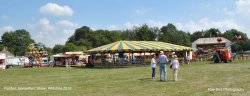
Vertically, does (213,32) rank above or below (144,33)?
above

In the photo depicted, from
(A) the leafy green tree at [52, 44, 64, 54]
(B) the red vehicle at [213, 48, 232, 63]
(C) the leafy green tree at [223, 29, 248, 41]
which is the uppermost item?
(C) the leafy green tree at [223, 29, 248, 41]

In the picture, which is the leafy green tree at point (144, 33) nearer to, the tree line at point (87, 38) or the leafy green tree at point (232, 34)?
the tree line at point (87, 38)

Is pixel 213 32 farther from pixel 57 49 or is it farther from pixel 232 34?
pixel 57 49

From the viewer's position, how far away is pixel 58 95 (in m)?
12.1

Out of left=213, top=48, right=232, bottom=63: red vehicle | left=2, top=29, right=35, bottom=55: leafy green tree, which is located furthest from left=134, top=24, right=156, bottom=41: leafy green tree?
left=2, top=29, right=35, bottom=55: leafy green tree

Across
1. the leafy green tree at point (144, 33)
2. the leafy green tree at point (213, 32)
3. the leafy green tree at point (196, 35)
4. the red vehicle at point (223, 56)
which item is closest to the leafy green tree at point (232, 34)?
the leafy green tree at point (213, 32)

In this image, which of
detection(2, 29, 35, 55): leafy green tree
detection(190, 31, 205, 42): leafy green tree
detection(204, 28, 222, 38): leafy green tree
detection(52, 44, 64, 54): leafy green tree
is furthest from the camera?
detection(190, 31, 205, 42): leafy green tree

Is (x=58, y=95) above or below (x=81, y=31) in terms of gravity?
below

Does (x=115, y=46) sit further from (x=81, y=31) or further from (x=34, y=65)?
(x=81, y=31)

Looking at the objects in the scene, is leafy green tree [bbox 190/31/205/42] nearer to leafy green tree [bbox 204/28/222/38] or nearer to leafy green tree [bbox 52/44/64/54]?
leafy green tree [bbox 204/28/222/38]

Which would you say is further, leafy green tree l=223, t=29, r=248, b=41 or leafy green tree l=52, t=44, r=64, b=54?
leafy green tree l=223, t=29, r=248, b=41

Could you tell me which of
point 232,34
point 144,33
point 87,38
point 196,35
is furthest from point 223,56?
point 196,35

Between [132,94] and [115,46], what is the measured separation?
1090 inches

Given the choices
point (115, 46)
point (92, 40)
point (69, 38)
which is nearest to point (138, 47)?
point (115, 46)
